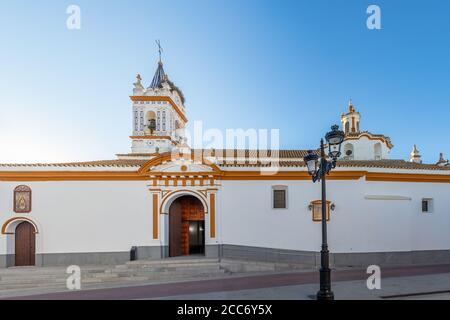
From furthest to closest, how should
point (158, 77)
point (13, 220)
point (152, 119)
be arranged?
point (158, 77)
point (152, 119)
point (13, 220)

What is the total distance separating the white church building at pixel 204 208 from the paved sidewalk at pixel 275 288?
204cm

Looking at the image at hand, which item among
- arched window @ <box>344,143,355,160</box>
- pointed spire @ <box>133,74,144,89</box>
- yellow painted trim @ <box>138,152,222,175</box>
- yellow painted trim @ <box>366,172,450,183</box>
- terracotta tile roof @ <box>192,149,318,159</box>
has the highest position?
pointed spire @ <box>133,74,144,89</box>

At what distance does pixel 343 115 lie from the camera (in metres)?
27.1

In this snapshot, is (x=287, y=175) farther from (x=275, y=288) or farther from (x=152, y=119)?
(x=152, y=119)

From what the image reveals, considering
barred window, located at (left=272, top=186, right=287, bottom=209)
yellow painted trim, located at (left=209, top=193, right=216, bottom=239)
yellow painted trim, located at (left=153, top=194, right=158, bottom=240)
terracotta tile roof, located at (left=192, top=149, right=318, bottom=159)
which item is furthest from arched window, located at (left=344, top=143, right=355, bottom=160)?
yellow painted trim, located at (left=153, top=194, right=158, bottom=240)

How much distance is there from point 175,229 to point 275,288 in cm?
610

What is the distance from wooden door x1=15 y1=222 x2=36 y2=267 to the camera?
13.2 meters

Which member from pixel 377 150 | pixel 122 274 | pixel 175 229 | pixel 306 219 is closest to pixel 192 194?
pixel 175 229

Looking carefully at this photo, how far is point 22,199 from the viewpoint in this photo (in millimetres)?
13062

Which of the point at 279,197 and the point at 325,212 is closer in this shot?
the point at 325,212

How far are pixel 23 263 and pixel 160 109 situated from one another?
14.3 meters

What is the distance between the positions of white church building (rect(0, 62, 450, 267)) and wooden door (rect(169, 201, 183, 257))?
0.19 ft

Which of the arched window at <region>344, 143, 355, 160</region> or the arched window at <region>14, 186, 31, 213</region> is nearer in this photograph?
the arched window at <region>14, 186, 31, 213</region>

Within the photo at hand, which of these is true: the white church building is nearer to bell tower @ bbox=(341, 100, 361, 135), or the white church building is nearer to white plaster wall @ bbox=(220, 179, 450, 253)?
white plaster wall @ bbox=(220, 179, 450, 253)
